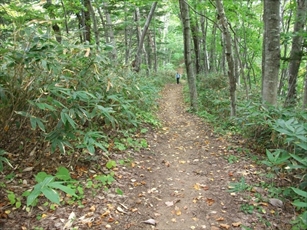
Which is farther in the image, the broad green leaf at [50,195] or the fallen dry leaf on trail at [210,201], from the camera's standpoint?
the fallen dry leaf on trail at [210,201]

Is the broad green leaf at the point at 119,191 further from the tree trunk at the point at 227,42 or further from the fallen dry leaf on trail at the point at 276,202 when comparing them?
the tree trunk at the point at 227,42

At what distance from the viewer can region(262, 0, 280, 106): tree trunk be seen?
16.3ft

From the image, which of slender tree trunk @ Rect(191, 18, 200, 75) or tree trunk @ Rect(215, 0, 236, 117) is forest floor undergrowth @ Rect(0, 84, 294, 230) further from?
slender tree trunk @ Rect(191, 18, 200, 75)

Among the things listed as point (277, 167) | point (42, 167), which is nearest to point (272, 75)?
point (277, 167)

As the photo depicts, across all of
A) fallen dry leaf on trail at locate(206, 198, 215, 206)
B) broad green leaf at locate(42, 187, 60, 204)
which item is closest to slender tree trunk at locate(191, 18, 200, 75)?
fallen dry leaf on trail at locate(206, 198, 215, 206)

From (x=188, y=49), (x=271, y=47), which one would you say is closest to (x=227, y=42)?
(x=271, y=47)

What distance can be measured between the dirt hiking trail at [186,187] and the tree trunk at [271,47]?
168 centimetres

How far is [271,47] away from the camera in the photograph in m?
5.10

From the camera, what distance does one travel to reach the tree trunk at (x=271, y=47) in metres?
4.96

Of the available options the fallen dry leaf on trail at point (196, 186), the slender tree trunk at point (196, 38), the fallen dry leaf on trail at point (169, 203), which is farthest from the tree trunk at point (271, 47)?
the slender tree trunk at point (196, 38)

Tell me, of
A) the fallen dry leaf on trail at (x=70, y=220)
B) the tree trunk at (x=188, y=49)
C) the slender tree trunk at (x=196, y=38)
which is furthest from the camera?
the slender tree trunk at (x=196, y=38)

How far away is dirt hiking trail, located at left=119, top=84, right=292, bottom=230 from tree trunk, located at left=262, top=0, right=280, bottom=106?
168 cm

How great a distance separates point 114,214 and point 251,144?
11.8ft

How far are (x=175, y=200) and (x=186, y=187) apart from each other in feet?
1.40
